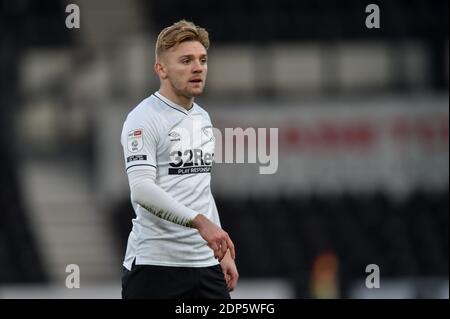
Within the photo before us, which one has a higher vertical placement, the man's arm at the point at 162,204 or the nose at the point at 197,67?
the nose at the point at 197,67

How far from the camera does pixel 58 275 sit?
56.2 feet

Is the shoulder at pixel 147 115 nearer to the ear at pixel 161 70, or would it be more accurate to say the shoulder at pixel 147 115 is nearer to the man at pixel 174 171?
the man at pixel 174 171

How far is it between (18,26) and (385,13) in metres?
5.38

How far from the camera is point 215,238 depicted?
4797 millimetres

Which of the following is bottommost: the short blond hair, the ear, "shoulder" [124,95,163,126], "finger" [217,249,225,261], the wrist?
"finger" [217,249,225,261]

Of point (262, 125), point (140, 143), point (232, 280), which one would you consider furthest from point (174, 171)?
point (262, 125)

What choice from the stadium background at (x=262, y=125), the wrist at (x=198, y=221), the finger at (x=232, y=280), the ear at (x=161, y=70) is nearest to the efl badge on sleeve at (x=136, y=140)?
the ear at (x=161, y=70)

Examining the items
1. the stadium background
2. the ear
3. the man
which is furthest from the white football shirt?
the stadium background

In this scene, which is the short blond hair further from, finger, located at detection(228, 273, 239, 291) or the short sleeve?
finger, located at detection(228, 273, 239, 291)

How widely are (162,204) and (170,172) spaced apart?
22cm

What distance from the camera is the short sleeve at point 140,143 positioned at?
16.7ft

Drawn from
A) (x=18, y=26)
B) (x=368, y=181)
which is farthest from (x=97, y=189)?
(x=368, y=181)

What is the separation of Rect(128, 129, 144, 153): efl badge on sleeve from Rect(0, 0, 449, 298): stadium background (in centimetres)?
1013

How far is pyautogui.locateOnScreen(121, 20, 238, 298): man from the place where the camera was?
16.8 ft
